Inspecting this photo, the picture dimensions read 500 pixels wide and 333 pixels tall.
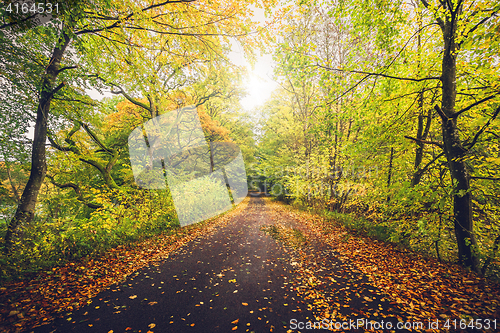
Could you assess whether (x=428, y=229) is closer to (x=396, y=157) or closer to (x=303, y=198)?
(x=396, y=157)

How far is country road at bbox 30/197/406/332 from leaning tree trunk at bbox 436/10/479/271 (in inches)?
108

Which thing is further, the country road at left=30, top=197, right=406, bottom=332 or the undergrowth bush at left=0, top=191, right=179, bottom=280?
the undergrowth bush at left=0, top=191, right=179, bottom=280

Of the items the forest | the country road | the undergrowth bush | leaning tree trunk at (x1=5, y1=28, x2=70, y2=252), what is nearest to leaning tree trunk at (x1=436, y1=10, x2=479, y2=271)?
the forest

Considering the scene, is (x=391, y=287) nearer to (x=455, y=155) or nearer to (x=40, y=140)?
(x=455, y=155)

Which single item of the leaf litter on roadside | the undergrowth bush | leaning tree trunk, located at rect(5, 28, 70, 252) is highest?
leaning tree trunk, located at rect(5, 28, 70, 252)

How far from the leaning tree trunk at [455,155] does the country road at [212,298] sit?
8.99ft

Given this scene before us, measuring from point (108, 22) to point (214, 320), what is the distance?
7984 mm

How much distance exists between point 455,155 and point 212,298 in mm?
6694

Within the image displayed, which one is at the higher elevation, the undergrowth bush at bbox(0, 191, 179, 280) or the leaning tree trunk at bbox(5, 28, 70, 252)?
the leaning tree trunk at bbox(5, 28, 70, 252)

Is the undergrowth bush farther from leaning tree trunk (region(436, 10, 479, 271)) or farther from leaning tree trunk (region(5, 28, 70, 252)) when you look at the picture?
leaning tree trunk (region(436, 10, 479, 271))

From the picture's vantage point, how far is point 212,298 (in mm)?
3758

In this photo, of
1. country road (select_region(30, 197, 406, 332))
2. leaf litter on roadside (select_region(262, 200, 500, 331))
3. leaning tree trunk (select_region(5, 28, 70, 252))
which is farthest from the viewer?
leaning tree trunk (select_region(5, 28, 70, 252))

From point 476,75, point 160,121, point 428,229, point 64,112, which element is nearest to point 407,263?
point 428,229

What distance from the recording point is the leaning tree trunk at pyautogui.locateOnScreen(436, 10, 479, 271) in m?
4.12
